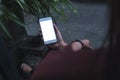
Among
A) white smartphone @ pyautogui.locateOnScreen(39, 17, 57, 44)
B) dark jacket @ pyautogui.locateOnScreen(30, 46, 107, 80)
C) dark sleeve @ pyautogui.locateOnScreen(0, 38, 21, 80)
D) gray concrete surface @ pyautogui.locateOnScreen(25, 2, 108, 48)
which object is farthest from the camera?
gray concrete surface @ pyautogui.locateOnScreen(25, 2, 108, 48)

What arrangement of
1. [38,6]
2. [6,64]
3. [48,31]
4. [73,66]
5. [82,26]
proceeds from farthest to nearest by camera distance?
[82,26] < [38,6] < [6,64] < [48,31] < [73,66]

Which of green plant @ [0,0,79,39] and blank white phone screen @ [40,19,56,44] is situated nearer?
blank white phone screen @ [40,19,56,44]

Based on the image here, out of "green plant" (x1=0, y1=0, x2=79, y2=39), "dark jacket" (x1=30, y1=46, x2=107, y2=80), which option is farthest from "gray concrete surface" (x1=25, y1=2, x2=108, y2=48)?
"dark jacket" (x1=30, y1=46, x2=107, y2=80)

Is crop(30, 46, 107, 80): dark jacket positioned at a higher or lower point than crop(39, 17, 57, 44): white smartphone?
higher

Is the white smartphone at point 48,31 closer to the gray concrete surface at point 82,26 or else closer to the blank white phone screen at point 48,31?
the blank white phone screen at point 48,31

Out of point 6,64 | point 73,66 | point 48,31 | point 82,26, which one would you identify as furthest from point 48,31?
point 82,26

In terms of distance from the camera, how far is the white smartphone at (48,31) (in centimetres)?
196

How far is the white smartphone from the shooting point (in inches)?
77.1

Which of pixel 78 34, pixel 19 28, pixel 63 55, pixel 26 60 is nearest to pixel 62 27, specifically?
pixel 78 34

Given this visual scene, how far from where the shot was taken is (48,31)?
6.59 feet

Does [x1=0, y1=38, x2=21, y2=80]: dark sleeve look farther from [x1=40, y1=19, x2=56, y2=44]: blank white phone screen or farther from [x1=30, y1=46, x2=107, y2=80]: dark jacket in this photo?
[x1=30, y1=46, x2=107, y2=80]: dark jacket

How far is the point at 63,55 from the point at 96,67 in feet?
0.28

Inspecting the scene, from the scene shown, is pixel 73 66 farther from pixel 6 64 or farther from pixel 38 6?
pixel 38 6

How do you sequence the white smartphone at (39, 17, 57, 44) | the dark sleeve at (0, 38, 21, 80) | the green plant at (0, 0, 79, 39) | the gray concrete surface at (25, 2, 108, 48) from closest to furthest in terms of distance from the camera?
the white smartphone at (39, 17, 57, 44)
the dark sleeve at (0, 38, 21, 80)
the green plant at (0, 0, 79, 39)
the gray concrete surface at (25, 2, 108, 48)
